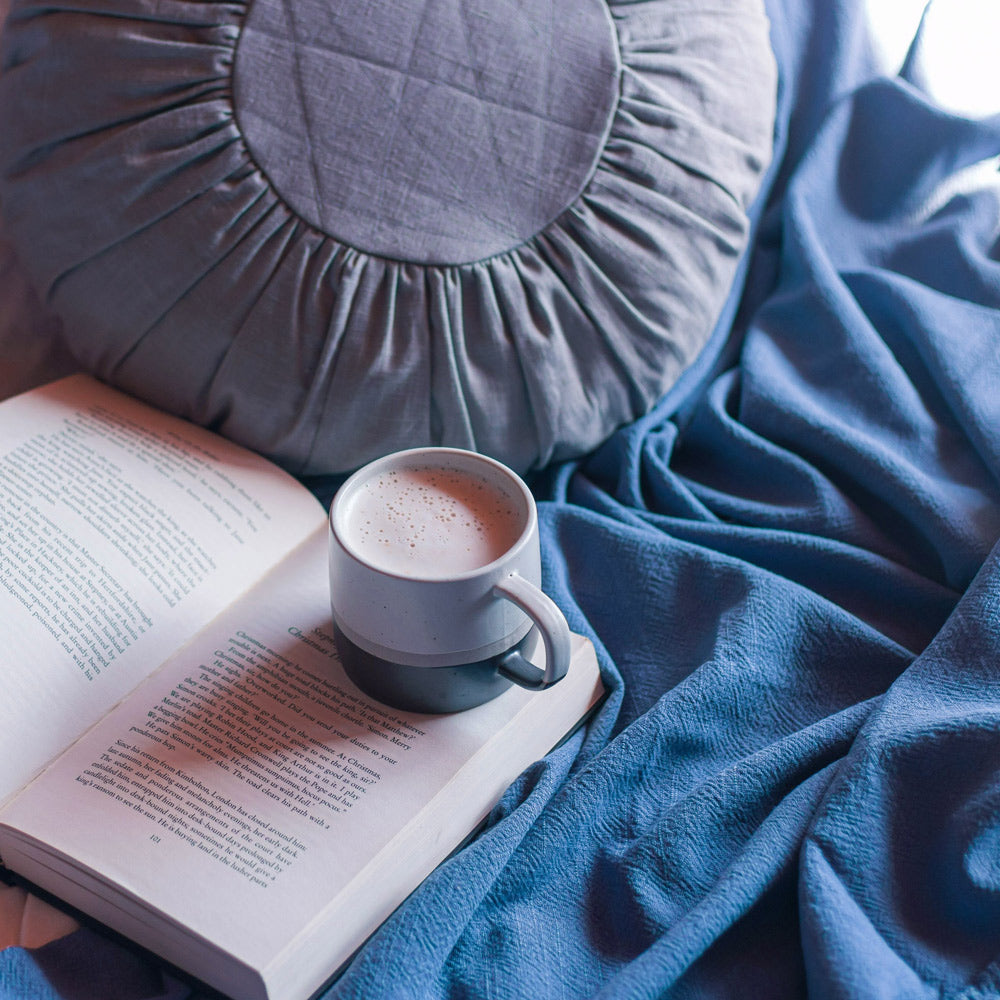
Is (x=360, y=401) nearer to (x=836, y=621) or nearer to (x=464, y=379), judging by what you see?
(x=464, y=379)

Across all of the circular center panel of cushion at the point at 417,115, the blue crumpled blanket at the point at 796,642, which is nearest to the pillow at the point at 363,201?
A: the circular center panel of cushion at the point at 417,115

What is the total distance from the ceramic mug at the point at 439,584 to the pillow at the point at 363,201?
113 millimetres

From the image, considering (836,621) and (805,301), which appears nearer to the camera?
(836,621)

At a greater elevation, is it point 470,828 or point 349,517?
point 349,517

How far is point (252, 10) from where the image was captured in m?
0.57

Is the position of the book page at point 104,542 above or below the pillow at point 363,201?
below

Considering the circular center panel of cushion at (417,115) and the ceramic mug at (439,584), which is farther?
the circular center panel of cushion at (417,115)

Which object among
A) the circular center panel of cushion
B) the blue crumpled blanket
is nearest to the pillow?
the circular center panel of cushion

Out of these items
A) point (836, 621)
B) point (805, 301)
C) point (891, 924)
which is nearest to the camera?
point (891, 924)

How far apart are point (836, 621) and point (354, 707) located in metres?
0.26

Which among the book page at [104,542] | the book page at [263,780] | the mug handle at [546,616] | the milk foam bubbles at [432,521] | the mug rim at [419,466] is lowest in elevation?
the book page at [263,780]

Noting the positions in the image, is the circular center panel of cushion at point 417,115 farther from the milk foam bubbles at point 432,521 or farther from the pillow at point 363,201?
the milk foam bubbles at point 432,521

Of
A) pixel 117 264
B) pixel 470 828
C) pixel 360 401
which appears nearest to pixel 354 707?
pixel 470 828

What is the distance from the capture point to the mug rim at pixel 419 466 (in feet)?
1.43
